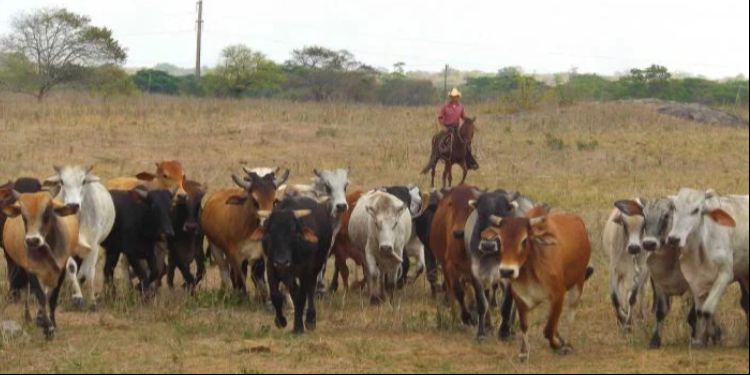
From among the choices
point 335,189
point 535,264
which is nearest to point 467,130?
point 335,189

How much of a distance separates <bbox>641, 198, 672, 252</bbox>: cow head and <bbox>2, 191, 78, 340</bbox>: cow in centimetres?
558

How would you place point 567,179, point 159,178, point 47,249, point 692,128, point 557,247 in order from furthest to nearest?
point 692,128
point 567,179
point 159,178
point 47,249
point 557,247

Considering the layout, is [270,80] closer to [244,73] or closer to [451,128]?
[244,73]

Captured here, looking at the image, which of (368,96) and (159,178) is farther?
(368,96)

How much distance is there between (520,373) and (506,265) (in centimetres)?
94

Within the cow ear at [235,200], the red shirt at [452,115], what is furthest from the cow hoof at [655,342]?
the red shirt at [452,115]

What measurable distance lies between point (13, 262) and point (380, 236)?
13.4 feet

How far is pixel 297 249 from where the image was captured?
12.7m

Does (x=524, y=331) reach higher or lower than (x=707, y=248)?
lower

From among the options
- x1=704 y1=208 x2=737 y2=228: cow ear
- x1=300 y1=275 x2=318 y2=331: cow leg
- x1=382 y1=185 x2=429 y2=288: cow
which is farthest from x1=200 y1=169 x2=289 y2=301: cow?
x1=704 y1=208 x2=737 y2=228: cow ear

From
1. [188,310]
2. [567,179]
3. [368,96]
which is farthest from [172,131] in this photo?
[368,96]

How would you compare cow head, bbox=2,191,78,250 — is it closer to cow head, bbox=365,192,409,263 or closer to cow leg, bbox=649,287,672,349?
cow head, bbox=365,192,409,263

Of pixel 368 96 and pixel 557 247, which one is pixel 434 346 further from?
pixel 368 96

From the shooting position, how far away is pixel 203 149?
31312mm
